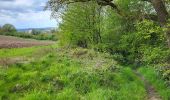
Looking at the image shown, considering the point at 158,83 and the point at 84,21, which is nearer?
the point at 158,83

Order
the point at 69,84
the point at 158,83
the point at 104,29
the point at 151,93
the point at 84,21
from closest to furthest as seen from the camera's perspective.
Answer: the point at 69,84, the point at 151,93, the point at 158,83, the point at 84,21, the point at 104,29

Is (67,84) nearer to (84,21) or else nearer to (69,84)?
(69,84)

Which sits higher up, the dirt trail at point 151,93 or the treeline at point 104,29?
the treeline at point 104,29

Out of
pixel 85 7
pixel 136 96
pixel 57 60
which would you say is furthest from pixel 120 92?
pixel 85 7

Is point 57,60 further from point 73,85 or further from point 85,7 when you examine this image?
point 85,7

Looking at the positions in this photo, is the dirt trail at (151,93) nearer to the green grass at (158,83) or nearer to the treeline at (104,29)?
the green grass at (158,83)

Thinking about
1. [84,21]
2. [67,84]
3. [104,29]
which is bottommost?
[67,84]

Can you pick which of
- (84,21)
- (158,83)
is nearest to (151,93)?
(158,83)

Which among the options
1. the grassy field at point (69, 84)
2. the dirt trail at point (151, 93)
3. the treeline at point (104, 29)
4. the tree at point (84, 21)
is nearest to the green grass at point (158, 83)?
the grassy field at point (69, 84)

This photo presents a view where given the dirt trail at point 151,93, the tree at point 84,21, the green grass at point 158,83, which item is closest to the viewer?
the dirt trail at point 151,93

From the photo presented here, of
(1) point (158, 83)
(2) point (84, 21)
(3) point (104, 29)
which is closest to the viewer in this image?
(1) point (158, 83)

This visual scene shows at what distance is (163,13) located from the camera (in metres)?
17.6

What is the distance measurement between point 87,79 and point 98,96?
2.62 m

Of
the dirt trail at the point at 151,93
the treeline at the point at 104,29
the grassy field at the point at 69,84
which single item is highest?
the treeline at the point at 104,29
